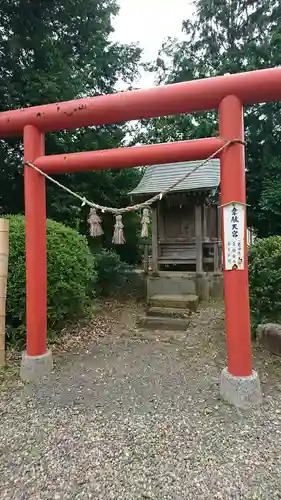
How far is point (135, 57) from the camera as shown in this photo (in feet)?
32.4

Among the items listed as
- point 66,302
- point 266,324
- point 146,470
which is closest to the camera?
point 146,470

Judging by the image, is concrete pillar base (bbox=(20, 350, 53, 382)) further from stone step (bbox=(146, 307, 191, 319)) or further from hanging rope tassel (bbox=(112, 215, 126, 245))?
stone step (bbox=(146, 307, 191, 319))

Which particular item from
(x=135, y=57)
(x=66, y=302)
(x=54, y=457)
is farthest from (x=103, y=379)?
(x=135, y=57)

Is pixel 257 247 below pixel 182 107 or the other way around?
below

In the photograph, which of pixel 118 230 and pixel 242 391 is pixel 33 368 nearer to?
pixel 118 230

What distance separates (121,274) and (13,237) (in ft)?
12.7

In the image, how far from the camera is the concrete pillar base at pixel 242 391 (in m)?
2.95

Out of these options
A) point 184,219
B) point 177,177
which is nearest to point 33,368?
point 184,219

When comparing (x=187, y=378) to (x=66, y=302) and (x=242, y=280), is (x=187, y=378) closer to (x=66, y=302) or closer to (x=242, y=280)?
(x=242, y=280)

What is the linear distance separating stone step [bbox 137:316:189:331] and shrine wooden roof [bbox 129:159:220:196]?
9.84 ft

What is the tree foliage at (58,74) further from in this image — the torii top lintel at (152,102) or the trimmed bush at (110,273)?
the torii top lintel at (152,102)

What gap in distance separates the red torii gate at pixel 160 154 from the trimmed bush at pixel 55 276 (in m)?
0.87

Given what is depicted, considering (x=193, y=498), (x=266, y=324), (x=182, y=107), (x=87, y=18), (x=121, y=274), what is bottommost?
(x=193, y=498)

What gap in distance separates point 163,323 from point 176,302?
3.15ft
